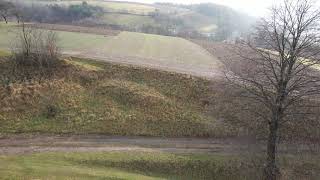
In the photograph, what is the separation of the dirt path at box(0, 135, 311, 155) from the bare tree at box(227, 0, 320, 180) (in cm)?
846

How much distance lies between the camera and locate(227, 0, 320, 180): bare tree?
28.0 m

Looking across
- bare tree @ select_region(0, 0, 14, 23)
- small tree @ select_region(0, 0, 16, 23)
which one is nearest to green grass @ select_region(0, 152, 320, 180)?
bare tree @ select_region(0, 0, 14, 23)

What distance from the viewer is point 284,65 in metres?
28.6

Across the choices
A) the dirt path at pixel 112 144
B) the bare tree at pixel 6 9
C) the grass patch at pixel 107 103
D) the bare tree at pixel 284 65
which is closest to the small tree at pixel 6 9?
the bare tree at pixel 6 9

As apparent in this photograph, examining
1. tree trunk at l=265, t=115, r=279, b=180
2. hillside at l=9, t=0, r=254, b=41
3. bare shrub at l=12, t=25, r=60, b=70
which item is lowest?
tree trunk at l=265, t=115, r=279, b=180

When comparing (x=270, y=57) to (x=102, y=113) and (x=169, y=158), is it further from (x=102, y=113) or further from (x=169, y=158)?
(x=102, y=113)

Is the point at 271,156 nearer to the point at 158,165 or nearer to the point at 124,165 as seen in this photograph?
the point at 158,165

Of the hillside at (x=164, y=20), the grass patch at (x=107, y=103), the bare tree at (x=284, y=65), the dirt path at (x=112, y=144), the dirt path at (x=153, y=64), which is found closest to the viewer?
the bare tree at (x=284, y=65)

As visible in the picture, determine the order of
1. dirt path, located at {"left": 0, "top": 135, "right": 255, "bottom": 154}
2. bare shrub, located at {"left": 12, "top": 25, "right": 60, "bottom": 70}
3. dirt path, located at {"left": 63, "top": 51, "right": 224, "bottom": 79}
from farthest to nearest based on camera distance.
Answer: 1. dirt path, located at {"left": 63, "top": 51, "right": 224, "bottom": 79}
2. bare shrub, located at {"left": 12, "top": 25, "right": 60, "bottom": 70}
3. dirt path, located at {"left": 0, "top": 135, "right": 255, "bottom": 154}

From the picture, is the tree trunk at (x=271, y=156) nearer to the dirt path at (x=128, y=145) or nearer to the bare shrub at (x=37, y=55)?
the dirt path at (x=128, y=145)

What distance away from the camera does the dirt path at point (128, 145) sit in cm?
3644

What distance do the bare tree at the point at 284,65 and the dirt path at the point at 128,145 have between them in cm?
846

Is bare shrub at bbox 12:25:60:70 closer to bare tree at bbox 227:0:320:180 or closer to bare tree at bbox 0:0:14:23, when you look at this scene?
bare tree at bbox 0:0:14:23

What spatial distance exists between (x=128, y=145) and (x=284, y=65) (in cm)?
1595
